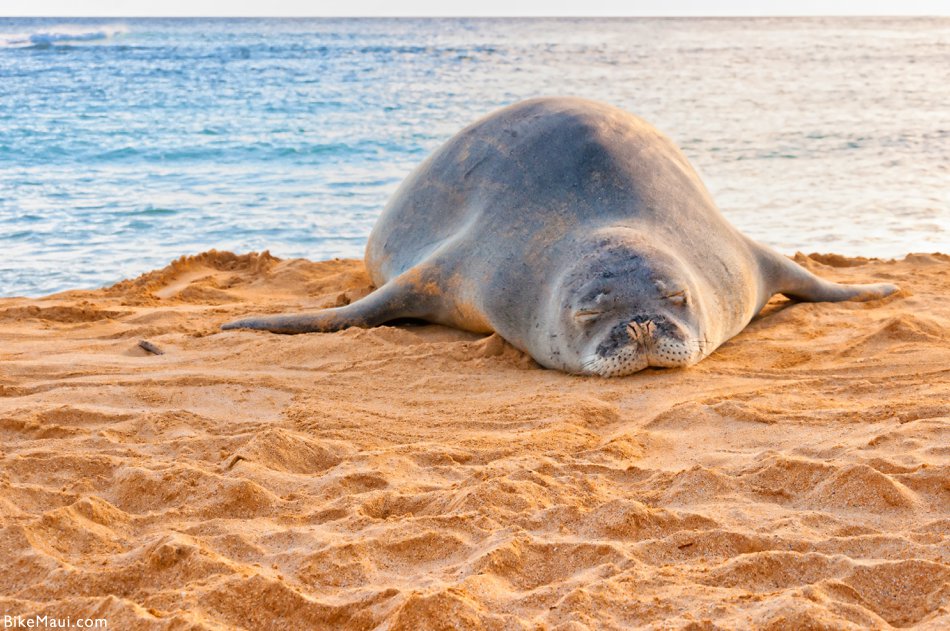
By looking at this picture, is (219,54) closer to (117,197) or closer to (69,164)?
(69,164)

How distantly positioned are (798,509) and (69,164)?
12951mm

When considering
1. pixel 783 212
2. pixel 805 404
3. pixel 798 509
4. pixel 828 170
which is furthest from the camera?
pixel 828 170

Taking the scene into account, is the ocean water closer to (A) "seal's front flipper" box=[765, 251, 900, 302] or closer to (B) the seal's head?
(A) "seal's front flipper" box=[765, 251, 900, 302]

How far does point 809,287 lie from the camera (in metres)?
6.37

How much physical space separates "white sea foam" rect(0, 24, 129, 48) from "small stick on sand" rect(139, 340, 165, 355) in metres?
44.0

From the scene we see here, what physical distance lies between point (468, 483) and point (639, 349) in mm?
1715

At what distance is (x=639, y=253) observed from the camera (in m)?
5.15

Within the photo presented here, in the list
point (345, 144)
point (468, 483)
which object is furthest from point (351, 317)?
point (345, 144)

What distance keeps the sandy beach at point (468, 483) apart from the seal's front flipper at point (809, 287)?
1.68 ft

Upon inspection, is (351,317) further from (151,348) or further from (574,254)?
(574,254)

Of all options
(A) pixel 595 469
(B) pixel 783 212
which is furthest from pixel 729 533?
(B) pixel 783 212

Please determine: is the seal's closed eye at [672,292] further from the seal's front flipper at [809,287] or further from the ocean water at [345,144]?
the ocean water at [345,144]

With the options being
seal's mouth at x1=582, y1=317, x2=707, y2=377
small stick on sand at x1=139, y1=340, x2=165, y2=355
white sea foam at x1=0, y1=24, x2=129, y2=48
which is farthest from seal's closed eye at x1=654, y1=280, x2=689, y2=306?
white sea foam at x1=0, y1=24, x2=129, y2=48

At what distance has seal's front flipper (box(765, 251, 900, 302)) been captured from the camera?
6203mm
